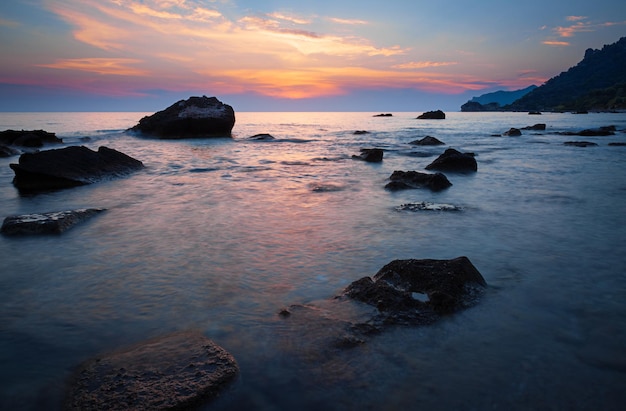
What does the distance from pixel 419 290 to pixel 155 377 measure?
99.3 inches

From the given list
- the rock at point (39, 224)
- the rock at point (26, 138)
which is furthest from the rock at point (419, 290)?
the rock at point (26, 138)

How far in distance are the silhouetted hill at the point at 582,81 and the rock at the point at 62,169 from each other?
14631cm

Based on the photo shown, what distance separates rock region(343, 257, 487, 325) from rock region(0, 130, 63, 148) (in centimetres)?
2659

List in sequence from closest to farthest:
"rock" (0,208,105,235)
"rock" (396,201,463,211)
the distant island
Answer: "rock" (0,208,105,235) < "rock" (396,201,463,211) < the distant island

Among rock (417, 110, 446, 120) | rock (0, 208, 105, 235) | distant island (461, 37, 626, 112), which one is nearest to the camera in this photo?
rock (0, 208, 105, 235)

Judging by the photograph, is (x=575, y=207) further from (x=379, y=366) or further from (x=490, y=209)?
(x=379, y=366)

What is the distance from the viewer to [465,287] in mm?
3844

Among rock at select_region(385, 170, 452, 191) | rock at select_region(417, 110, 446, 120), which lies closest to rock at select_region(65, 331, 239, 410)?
rock at select_region(385, 170, 452, 191)

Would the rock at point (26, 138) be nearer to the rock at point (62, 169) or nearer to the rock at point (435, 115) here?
the rock at point (62, 169)

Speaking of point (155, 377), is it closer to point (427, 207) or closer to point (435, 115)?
point (427, 207)

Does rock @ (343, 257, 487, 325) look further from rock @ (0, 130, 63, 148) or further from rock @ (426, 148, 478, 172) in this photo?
rock @ (0, 130, 63, 148)

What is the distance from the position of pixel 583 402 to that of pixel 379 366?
1.30 meters

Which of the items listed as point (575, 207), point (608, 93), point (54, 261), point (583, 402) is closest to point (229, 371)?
point (583, 402)

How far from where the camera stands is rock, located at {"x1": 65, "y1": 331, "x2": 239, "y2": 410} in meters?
2.36
